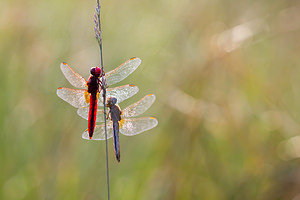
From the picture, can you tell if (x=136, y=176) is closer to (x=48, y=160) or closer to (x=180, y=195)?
(x=180, y=195)

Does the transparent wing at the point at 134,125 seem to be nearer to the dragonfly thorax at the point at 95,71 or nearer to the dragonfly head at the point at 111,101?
the dragonfly head at the point at 111,101

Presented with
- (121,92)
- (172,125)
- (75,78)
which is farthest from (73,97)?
(172,125)

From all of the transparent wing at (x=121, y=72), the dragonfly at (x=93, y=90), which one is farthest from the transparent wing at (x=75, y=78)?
the transparent wing at (x=121, y=72)

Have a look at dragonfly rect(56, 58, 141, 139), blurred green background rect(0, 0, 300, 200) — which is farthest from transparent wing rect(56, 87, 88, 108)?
blurred green background rect(0, 0, 300, 200)

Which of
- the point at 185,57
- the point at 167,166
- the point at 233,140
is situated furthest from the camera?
the point at 185,57

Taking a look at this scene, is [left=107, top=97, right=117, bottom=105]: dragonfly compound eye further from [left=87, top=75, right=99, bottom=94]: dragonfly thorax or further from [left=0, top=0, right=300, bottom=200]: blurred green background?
[left=0, top=0, right=300, bottom=200]: blurred green background

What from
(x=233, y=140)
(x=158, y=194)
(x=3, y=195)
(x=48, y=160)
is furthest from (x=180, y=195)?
(x=3, y=195)

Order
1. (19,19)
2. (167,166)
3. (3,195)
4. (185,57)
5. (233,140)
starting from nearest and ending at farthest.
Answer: (3,195)
(167,166)
(233,140)
(185,57)
(19,19)

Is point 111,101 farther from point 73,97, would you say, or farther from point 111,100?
point 73,97
